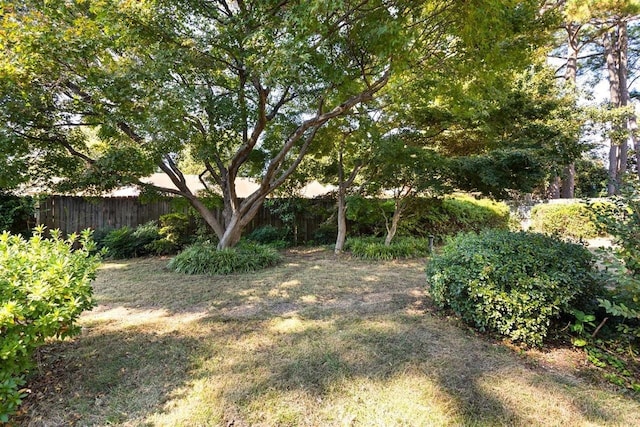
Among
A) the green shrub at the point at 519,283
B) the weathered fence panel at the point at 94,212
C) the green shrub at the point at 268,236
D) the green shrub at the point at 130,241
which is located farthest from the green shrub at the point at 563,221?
the weathered fence panel at the point at 94,212

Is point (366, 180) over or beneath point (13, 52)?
beneath

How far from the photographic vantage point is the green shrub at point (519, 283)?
8.52 feet

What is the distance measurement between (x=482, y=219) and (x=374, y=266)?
5.75 meters

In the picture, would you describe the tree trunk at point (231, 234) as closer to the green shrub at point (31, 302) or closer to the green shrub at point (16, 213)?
the green shrub at point (31, 302)

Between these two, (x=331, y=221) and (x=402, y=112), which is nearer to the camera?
(x=402, y=112)

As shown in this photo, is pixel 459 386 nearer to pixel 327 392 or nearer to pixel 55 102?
pixel 327 392

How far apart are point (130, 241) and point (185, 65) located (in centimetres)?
434

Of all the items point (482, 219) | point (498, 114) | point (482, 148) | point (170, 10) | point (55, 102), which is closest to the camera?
point (170, 10)

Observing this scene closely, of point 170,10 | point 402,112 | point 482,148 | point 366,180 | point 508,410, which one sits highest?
point 170,10

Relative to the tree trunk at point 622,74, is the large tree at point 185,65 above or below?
below

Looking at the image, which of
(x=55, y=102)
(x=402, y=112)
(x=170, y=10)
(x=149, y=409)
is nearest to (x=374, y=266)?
(x=402, y=112)

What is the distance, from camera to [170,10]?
477cm

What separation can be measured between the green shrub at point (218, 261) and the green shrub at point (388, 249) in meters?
2.20

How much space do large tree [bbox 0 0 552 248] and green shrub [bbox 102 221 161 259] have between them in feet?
5.05
